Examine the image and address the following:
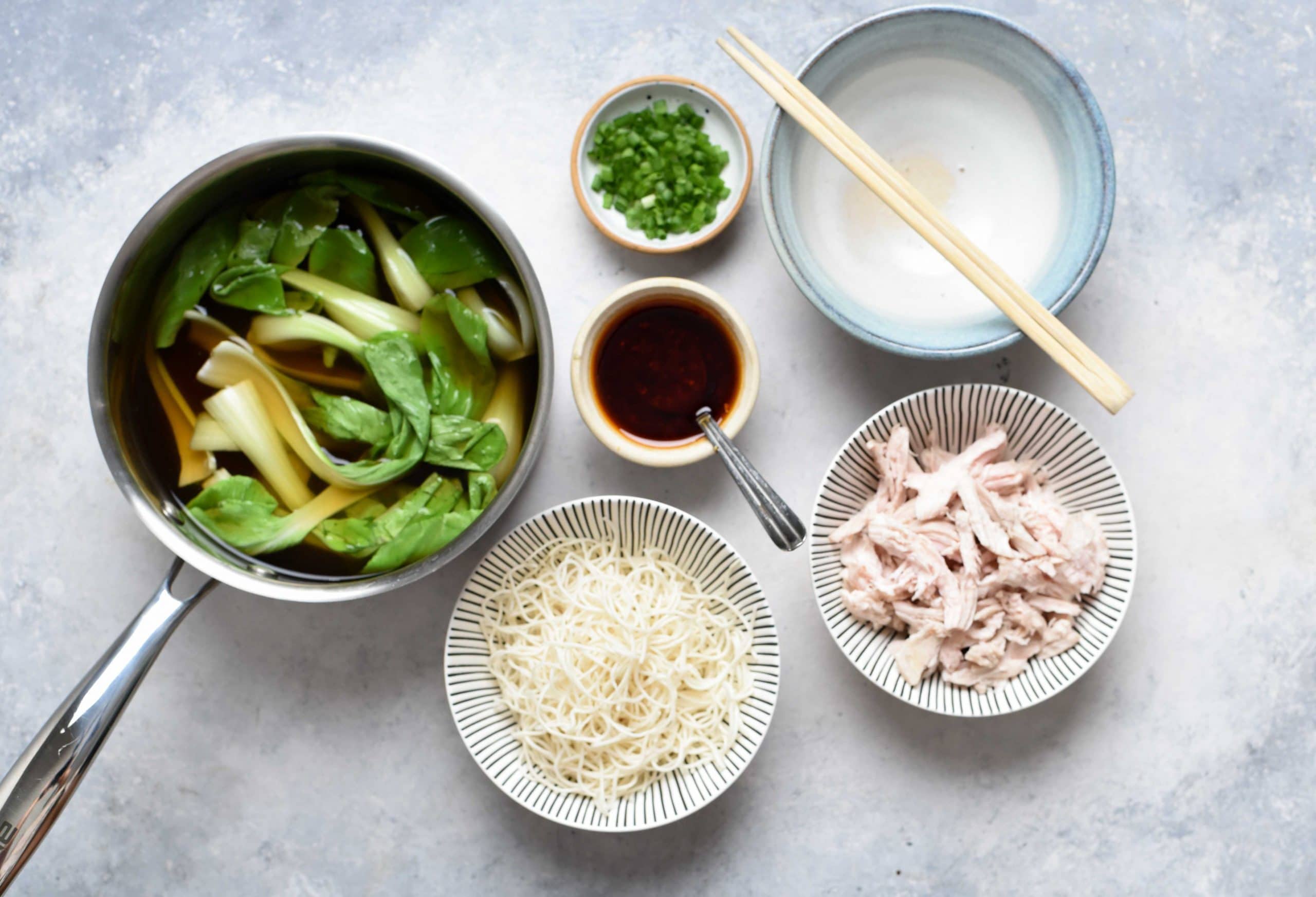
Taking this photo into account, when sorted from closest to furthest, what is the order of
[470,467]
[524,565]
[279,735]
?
[470,467], [524,565], [279,735]

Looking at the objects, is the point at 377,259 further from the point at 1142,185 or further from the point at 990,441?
the point at 1142,185

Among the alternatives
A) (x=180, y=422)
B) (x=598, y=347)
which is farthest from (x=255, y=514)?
(x=598, y=347)

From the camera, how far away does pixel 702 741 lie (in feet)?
6.45

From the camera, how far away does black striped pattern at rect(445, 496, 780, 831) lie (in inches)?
76.5

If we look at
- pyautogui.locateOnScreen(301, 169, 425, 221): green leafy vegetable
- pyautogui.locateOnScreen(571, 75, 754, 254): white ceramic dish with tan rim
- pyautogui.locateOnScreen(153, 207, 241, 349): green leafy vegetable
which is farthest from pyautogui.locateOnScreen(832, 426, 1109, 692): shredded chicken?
pyautogui.locateOnScreen(153, 207, 241, 349): green leafy vegetable

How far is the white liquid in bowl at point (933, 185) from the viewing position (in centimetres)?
201

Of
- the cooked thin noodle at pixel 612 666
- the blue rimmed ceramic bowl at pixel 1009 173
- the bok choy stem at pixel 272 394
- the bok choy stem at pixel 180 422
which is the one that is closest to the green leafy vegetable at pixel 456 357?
the bok choy stem at pixel 272 394

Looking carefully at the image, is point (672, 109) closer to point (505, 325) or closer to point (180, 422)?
point (505, 325)

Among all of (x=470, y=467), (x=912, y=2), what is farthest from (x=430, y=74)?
(x=912, y=2)

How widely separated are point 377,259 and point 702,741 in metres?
1.20

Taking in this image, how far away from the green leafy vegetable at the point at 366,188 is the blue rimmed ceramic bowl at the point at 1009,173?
73 cm

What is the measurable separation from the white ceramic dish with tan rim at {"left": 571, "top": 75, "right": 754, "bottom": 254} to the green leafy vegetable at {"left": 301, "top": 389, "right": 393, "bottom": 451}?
607 mm

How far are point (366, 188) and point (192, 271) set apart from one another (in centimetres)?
37

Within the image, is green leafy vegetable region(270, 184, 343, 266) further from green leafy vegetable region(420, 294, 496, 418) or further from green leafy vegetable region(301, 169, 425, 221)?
green leafy vegetable region(420, 294, 496, 418)
